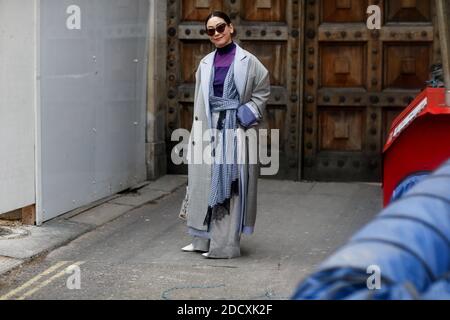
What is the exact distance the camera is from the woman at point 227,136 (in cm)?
694

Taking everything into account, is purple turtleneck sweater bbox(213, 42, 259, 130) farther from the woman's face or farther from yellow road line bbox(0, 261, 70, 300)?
yellow road line bbox(0, 261, 70, 300)

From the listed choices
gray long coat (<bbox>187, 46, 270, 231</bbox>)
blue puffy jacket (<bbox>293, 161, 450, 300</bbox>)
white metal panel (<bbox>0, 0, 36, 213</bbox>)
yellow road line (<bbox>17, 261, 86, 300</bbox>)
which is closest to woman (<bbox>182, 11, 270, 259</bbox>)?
gray long coat (<bbox>187, 46, 270, 231</bbox>)

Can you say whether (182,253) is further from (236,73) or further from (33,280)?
(236,73)

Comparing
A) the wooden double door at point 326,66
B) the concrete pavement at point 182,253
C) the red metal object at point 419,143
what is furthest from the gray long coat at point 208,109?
the wooden double door at point 326,66

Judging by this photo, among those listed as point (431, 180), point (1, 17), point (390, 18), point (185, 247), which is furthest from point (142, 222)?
point (431, 180)

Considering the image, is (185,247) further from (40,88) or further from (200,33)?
(200,33)

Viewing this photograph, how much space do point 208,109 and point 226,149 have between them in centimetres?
33

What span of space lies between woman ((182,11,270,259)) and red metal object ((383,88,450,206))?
48.8 inches

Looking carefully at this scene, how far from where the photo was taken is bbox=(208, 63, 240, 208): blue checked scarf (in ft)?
22.8

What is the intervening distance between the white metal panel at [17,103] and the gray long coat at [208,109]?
1490mm

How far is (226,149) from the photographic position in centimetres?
698

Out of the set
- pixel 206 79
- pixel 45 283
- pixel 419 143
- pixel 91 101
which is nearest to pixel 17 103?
pixel 91 101
